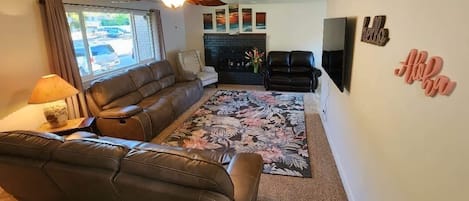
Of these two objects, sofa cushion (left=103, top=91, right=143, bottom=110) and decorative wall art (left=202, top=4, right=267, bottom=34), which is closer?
sofa cushion (left=103, top=91, right=143, bottom=110)

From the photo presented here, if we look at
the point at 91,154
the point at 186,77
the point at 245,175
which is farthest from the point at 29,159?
the point at 186,77

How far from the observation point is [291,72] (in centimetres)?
637

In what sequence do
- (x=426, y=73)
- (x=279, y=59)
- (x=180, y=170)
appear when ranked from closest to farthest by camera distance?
(x=426, y=73), (x=180, y=170), (x=279, y=59)

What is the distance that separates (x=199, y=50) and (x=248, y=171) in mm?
5933

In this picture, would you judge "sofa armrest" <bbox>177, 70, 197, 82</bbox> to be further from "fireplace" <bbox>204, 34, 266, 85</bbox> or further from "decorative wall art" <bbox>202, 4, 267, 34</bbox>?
"decorative wall art" <bbox>202, 4, 267, 34</bbox>

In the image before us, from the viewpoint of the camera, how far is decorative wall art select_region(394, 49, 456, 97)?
1047 mm

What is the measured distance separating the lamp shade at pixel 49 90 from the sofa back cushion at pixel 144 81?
1477mm

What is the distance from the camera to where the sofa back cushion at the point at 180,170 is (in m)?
1.32

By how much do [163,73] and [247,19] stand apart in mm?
2819

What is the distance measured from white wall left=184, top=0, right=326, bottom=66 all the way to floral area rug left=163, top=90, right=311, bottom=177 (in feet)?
5.61

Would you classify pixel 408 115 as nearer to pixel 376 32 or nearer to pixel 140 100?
pixel 376 32

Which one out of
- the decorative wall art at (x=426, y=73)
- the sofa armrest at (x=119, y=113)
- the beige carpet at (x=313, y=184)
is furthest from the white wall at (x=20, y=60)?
the decorative wall art at (x=426, y=73)

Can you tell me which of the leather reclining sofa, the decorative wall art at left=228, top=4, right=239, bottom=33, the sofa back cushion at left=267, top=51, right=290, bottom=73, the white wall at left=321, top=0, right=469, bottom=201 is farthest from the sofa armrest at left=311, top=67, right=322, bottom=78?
the white wall at left=321, top=0, right=469, bottom=201

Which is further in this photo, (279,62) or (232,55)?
(232,55)
